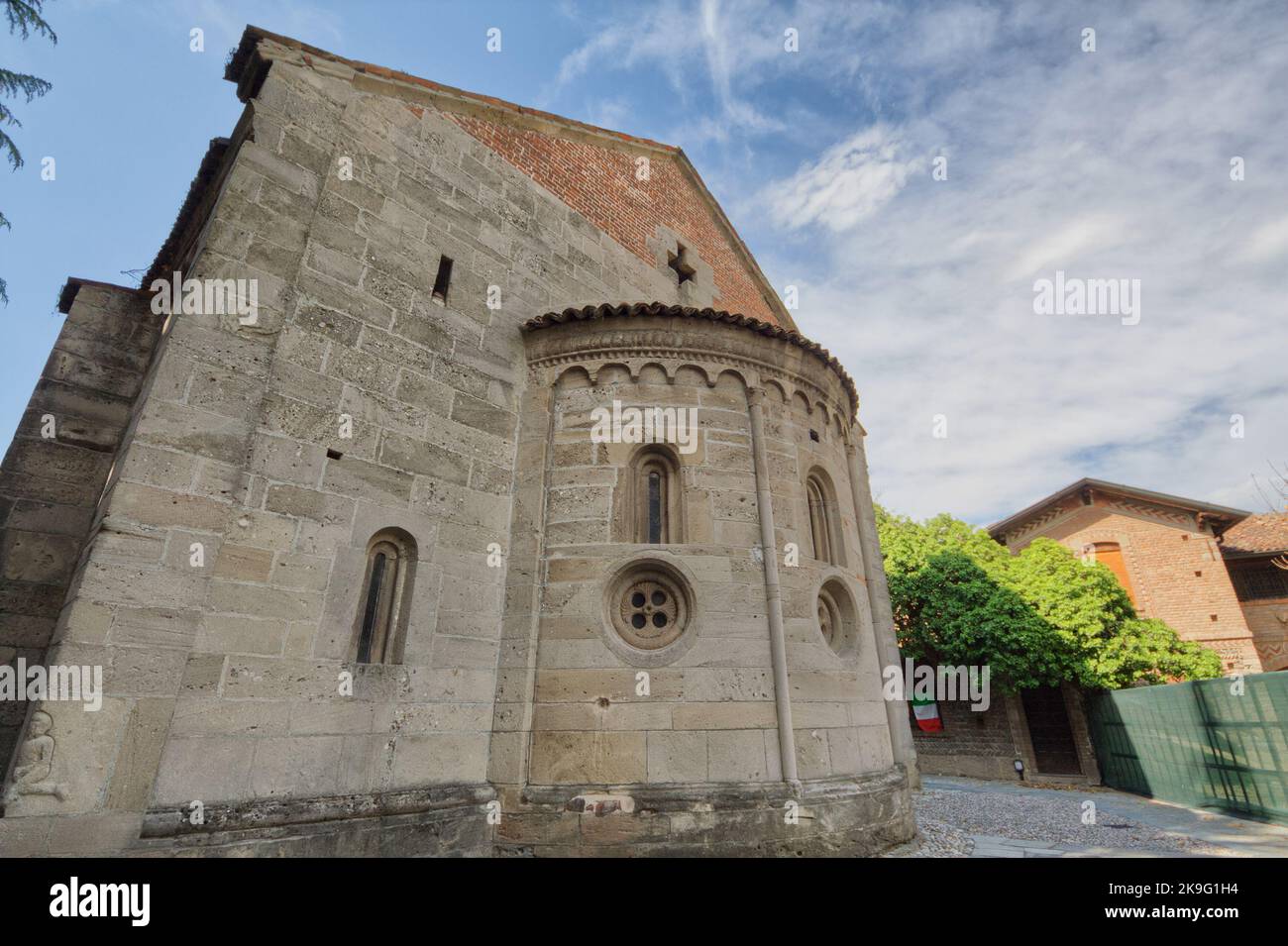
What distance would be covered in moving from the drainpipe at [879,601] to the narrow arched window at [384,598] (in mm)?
6236

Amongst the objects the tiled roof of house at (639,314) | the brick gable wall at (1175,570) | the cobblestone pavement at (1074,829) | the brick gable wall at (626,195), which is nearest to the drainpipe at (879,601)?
the cobblestone pavement at (1074,829)

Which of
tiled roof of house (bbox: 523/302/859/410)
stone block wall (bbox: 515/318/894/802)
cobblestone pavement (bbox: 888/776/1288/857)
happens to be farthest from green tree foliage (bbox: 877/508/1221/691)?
tiled roof of house (bbox: 523/302/859/410)

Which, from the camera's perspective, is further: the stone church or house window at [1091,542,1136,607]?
house window at [1091,542,1136,607]

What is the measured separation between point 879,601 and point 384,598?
697cm

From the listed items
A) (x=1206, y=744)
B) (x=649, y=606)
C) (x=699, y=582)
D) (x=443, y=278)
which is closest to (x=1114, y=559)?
(x=1206, y=744)

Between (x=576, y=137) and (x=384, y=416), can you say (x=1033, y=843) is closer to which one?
(x=384, y=416)

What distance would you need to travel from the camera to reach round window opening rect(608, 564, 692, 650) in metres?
6.41

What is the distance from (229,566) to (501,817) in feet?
11.0

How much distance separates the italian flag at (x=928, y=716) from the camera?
1970 centimetres

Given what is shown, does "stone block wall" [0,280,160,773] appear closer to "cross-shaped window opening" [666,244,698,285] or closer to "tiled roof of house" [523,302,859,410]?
"tiled roof of house" [523,302,859,410]

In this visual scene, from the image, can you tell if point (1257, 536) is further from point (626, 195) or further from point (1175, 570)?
point (626, 195)

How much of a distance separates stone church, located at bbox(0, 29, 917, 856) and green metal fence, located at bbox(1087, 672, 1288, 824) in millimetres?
7002

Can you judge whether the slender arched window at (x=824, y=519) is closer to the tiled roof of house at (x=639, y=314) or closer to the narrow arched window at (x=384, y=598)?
the tiled roof of house at (x=639, y=314)
